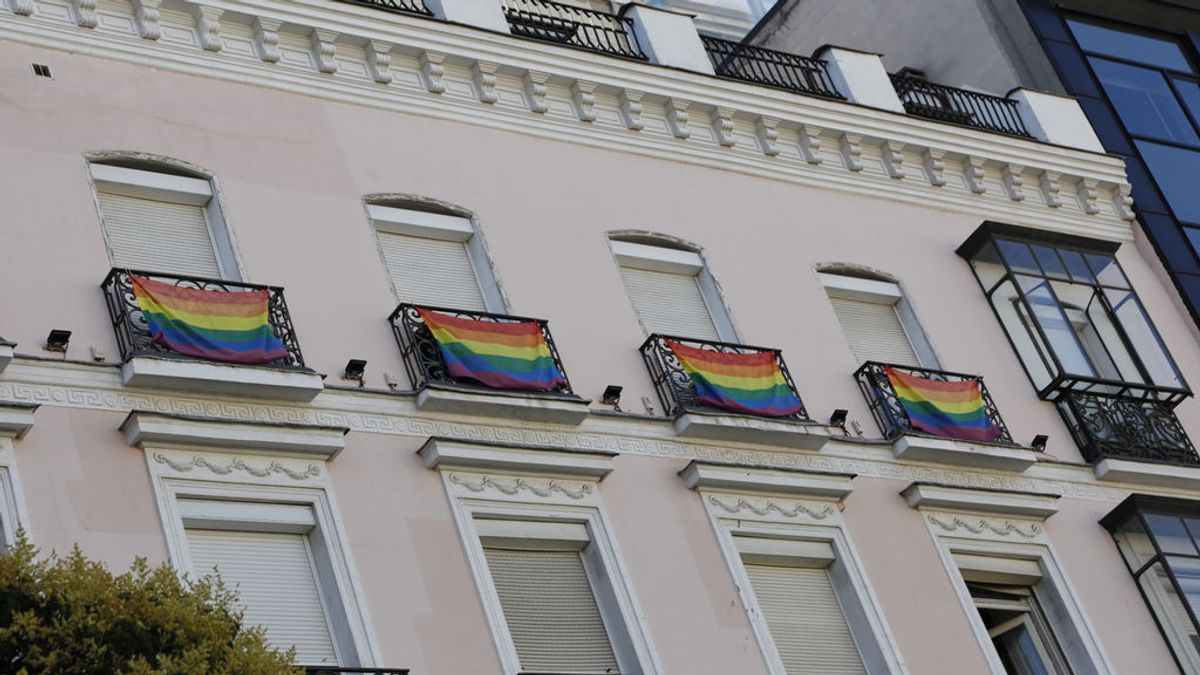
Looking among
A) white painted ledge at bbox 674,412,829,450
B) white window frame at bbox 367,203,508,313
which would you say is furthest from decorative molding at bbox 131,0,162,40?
white painted ledge at bbox 674,412,829,450

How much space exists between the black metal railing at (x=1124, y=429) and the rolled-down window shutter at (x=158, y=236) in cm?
979

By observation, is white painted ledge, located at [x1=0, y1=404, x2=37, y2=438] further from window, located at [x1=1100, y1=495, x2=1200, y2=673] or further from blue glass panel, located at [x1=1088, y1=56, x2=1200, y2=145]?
blue glass panel, located at [x1=1088, y1=56, x2=1200, y2=145]

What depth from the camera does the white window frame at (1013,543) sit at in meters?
21.4

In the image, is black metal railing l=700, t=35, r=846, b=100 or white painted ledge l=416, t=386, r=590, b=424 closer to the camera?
white painted ledge l=416, t=386, r=590, b=424

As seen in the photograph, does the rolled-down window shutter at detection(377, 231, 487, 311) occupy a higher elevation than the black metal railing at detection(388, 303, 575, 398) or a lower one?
higher

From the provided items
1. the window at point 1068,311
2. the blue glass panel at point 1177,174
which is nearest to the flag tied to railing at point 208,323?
the window at point 1068,311

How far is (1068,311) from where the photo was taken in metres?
24.9

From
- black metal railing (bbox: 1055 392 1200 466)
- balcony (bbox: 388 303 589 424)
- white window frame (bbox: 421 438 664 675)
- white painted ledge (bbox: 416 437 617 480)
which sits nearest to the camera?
white window frame (bbox: 421 438 664 675)

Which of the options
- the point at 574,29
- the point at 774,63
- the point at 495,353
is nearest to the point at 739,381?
the point at 495,353

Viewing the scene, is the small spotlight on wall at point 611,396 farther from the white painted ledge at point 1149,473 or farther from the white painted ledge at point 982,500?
the white painted ledge at point 1149,473

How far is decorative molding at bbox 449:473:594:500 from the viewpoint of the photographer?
18.8m

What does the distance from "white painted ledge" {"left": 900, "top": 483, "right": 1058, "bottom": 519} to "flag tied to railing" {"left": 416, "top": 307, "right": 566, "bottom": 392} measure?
400 cm

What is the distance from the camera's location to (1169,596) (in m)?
22.3

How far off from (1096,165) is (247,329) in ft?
41.5
